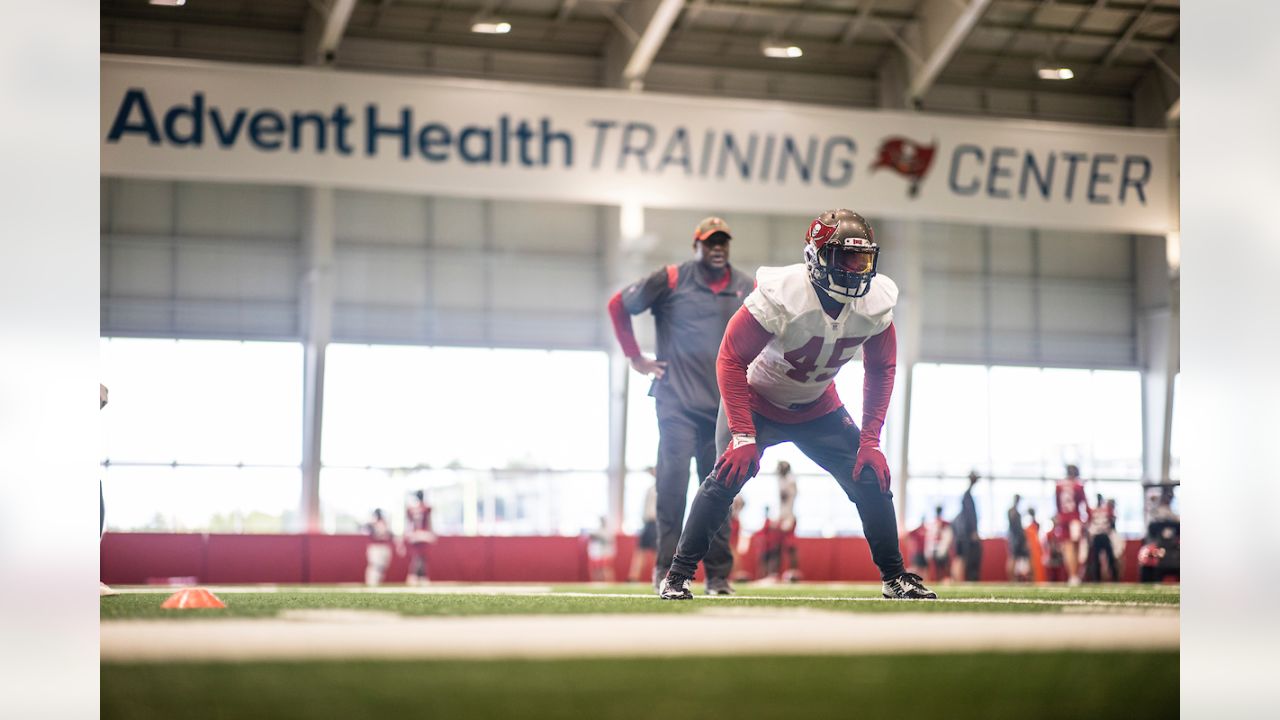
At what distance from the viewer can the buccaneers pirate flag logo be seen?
20.7m

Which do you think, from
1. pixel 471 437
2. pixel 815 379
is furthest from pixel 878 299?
pixel 471 437

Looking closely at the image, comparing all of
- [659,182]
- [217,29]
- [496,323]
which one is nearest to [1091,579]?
[659,182]

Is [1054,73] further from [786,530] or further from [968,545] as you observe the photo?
[786,530]

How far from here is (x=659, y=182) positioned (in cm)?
2027

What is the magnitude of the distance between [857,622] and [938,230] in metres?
24.3

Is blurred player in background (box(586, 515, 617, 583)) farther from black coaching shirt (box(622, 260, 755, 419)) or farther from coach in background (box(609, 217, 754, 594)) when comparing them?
black coaching shirt (box(622, 260, 755, 419))

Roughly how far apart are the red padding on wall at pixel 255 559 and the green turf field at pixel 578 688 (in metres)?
19.1

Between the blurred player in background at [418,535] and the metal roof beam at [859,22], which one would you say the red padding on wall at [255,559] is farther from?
the metal roof beam at [859,22]

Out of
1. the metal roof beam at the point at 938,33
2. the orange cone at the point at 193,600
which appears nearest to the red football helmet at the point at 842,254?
the orange cone at the point at 193,600

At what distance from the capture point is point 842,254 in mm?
4809

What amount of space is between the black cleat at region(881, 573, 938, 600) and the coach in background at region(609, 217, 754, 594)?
1.68 metres

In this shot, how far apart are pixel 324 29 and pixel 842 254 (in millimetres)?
19294
